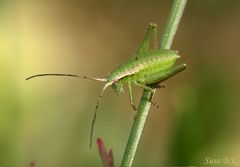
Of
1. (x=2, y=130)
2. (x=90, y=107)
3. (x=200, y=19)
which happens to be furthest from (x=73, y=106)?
(x=200, y=19)

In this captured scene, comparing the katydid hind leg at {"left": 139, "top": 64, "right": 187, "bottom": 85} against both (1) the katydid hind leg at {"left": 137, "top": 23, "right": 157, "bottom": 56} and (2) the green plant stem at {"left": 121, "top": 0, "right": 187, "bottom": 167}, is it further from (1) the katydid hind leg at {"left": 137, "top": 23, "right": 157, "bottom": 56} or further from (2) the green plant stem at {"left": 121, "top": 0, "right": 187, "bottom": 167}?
(2) the green plant stem at {"left": 121, "top": 0, "right": 187, "bottom": 167}

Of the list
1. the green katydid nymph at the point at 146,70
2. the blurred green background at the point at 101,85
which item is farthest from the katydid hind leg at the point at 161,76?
the blurred green background at the point at 101,85

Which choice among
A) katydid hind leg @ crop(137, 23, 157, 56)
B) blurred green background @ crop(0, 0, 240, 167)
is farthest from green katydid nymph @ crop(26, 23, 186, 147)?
blurred green background @ crop(0, 0, 240, 167)

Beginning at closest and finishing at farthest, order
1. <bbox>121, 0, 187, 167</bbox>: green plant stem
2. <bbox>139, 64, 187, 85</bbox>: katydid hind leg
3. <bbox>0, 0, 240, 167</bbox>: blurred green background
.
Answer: <bbox>121, 0, 187, 167</bbox>: green plant stem < <bbox>139, 64, 187, 85</bbox>: katydid hind leg < <bbox>0, 0, 240, 167</bbox>: blurred green background

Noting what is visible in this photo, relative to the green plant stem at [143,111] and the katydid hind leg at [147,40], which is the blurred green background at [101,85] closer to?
the katydid hind leg at [147,40]

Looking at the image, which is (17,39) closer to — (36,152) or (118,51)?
(36,152)

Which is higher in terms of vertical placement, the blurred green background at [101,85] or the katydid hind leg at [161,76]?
the katydid hind leg at [161,76]

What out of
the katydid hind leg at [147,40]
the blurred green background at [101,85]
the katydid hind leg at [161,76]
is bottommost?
the blurred green background at [101,85]

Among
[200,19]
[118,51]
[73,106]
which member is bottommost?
[73,106]
